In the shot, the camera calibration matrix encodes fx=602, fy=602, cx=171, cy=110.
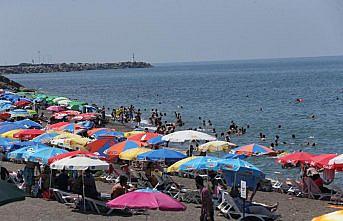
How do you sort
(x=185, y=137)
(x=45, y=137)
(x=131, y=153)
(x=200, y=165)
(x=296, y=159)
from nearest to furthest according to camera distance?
(x=200, y=165)
(x=131, y=153)
(x=296, y=159)
(x=185, y=137)
(x=45, y=137)

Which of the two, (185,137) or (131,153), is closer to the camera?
(131,153)

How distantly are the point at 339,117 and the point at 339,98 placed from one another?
85.6 feet

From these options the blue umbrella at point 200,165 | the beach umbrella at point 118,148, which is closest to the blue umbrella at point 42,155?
the beach umbrella at point 118,148

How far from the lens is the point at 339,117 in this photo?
5866cm

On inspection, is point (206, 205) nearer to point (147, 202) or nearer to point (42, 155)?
point (147, 202)

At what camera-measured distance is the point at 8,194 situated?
8945 mm

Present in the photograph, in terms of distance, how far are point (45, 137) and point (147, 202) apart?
538 inches

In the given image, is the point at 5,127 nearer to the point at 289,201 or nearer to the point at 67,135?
the point at 67,135

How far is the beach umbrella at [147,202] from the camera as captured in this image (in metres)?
11.5

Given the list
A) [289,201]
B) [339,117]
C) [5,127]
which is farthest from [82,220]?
[339,117]

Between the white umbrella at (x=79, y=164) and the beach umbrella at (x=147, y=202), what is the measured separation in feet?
12.6

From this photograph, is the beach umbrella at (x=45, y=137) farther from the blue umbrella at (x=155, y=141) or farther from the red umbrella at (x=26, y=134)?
the blue umbrella at (x=155, y=141)

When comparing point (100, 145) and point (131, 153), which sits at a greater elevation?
point (131, 153)

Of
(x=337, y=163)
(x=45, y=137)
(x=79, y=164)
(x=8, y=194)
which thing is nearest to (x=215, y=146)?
(x=337, y=163)
